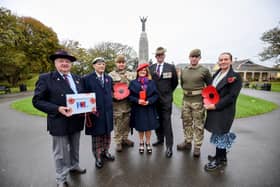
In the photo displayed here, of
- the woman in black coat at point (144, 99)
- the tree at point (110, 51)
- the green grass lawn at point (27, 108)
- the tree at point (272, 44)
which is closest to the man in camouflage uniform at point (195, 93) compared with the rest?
the woman in black coat at point (144, 99)

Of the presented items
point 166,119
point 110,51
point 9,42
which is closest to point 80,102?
point 166,119

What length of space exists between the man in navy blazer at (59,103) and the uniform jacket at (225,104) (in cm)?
226

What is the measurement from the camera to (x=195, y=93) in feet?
9.71

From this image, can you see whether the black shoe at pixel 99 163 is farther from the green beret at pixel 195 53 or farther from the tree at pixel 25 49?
the tree at pixel 25 49

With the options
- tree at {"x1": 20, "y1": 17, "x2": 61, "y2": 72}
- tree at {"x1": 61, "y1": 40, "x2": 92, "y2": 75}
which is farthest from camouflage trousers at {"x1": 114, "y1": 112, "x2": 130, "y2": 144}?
tree at {"x1": 61, "y1": 40, "x2": 92, "y2": 75}

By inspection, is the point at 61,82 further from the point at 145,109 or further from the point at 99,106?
the point at 145,109

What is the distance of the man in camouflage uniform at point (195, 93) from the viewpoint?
294 cm

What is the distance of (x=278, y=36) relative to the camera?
25719 mm

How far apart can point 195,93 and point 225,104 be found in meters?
0.65

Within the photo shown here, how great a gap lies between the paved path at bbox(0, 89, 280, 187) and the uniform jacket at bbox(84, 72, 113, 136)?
727 mm

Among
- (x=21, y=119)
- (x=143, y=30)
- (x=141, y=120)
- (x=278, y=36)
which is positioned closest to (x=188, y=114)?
(x=141, y=120)

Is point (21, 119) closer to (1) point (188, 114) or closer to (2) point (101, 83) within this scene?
(2) point (101, 83)

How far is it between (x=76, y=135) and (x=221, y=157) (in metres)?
2.65

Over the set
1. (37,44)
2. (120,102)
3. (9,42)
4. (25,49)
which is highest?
(37,44)
